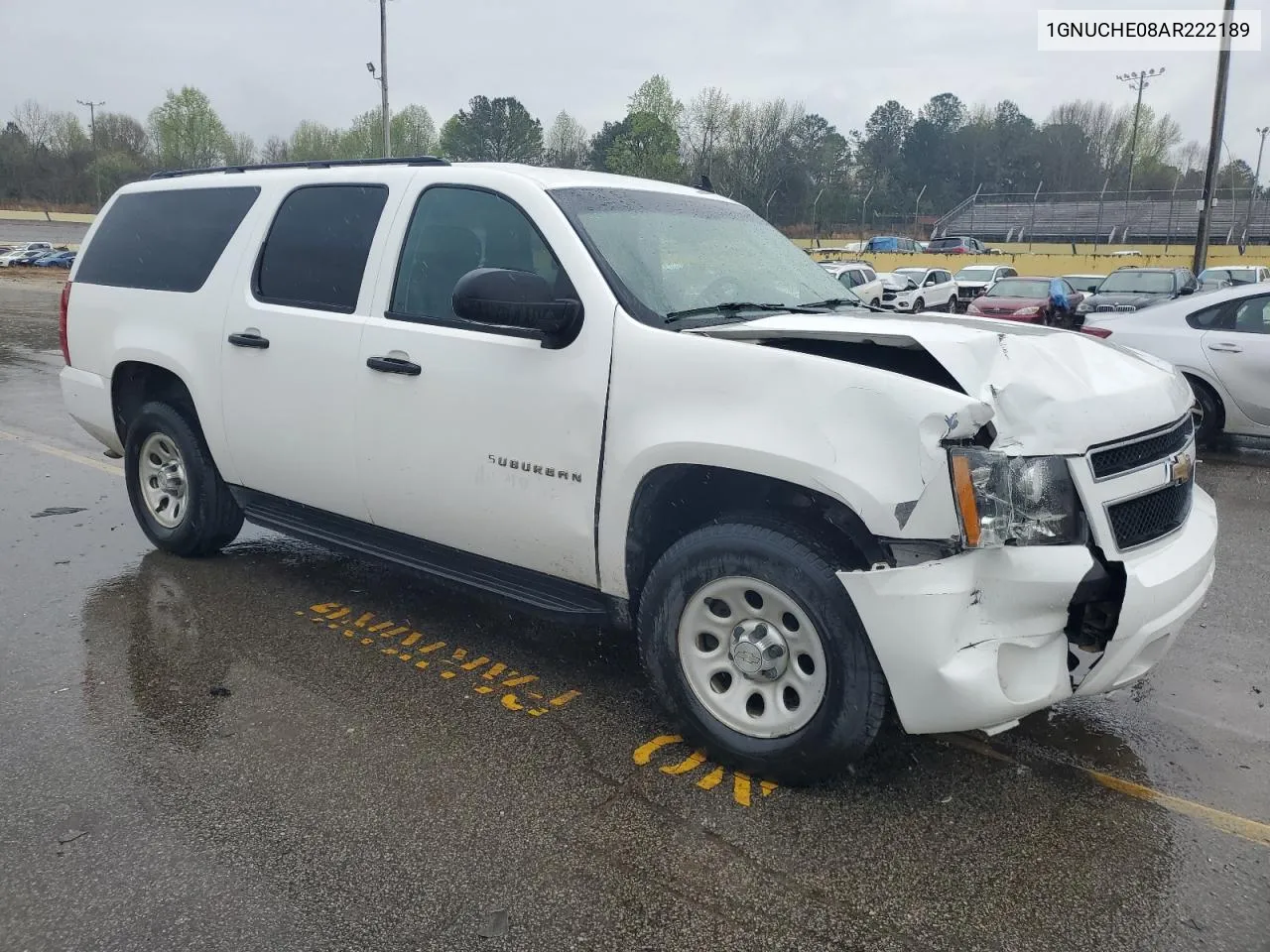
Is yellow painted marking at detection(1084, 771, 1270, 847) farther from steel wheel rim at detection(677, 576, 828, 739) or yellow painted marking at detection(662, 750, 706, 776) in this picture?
yellow painted marking at detection(662, 750, 706, 776)

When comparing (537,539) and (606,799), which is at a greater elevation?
(537,539)

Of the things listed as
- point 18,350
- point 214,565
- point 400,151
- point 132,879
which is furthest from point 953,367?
point 400,151

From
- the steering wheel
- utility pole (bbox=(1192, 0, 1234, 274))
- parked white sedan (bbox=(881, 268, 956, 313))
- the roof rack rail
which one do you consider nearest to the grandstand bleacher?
parked white sedan (bbox=(881, 268, 956, 313))

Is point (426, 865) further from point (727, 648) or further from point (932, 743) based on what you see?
point (932, 743)

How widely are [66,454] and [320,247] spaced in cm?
468

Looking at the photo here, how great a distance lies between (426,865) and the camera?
2.77 meters

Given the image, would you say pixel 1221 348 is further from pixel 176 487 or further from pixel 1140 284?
pixel 1140 284

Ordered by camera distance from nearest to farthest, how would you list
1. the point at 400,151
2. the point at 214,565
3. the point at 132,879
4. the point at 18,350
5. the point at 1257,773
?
the point at 132,879
the point at 1257,773
the point at 214,565
the point at 18,350
the point at 400,151

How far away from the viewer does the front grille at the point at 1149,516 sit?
292 centimetres

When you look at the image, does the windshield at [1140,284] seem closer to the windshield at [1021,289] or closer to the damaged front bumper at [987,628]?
the windshield at [1021,289]

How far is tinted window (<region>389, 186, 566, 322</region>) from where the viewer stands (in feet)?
12.3

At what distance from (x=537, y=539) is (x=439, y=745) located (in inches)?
31.0

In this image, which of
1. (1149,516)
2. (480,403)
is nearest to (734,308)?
(480,403)

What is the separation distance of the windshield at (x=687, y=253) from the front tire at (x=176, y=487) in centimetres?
251
